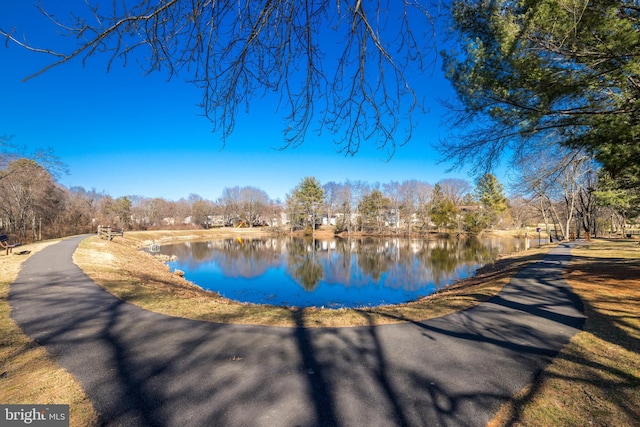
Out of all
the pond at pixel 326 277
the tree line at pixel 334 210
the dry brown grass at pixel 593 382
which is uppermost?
the tree line at pixel 334 210

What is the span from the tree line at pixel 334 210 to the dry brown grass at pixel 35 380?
850 inches

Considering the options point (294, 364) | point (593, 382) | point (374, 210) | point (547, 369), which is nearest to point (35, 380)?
point (294, 364)

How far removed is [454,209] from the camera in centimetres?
4525

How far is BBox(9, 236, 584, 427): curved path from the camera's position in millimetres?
2459

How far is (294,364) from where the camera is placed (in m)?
3.34

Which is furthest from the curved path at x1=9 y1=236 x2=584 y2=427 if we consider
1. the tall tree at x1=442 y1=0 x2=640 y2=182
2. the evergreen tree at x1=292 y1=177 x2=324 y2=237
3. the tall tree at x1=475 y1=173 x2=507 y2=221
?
the tall tree at x1=475 y1=173 x2=507 y2=221

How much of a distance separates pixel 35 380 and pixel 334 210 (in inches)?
2218

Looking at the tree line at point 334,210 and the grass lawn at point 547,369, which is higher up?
the tree line at point 334,210

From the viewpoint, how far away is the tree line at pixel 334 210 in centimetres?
2431

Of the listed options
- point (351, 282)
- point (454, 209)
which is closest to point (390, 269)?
point (351, 282)

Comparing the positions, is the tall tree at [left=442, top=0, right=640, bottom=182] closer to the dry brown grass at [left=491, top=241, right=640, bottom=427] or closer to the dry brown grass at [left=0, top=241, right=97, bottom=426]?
the dry brown grass at [left=491, top=241, right=640, bottom=427]

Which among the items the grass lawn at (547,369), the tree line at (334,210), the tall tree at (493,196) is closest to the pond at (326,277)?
the grass lawn at (547,369)

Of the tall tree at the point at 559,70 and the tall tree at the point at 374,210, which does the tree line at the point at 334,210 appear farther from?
the tall tree at the point at 559,70

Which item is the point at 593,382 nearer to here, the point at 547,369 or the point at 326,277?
the point at 547,369
